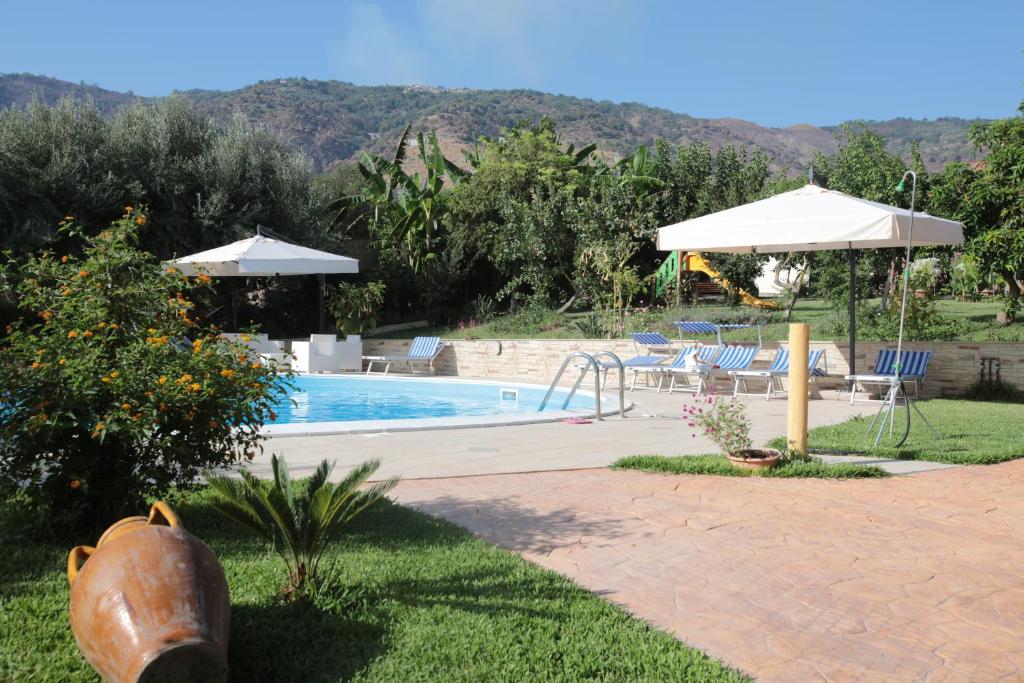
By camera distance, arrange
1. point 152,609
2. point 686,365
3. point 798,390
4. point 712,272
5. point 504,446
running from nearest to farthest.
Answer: point 152,609 → point 798,390 → point 504,446 → point 686,365 → point 712,272

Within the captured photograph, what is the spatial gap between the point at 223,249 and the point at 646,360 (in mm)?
8434

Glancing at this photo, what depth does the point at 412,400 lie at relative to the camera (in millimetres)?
15766

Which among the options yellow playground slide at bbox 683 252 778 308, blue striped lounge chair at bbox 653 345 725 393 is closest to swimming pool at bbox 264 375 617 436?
blue striped lounge chair at bbox 653 345 725 393

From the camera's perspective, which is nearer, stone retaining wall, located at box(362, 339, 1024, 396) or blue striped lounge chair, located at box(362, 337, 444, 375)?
stone retaining wall, located at box(362, 339, 1024, 396)

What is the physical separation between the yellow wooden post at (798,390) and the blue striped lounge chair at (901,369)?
4648 millimetres

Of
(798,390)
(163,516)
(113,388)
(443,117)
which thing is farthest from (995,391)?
(443,117)

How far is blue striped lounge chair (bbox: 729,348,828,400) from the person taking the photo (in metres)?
13.4

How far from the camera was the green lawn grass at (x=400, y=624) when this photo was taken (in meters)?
3.45

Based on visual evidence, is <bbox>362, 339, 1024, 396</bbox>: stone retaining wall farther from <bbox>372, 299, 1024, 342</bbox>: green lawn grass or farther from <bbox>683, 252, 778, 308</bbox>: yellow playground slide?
<bbox>683, 252, 778, 308</bbox>: yellow playground slide

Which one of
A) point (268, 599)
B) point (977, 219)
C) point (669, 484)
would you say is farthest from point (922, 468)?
point (977, 219)

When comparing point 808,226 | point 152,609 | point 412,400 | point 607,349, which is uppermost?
point 808,226

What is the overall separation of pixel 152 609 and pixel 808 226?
872 cm

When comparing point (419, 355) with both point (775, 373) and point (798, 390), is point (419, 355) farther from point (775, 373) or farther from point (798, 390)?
point (798, 390)

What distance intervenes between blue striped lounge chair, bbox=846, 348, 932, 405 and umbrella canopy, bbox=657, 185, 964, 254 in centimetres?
201
